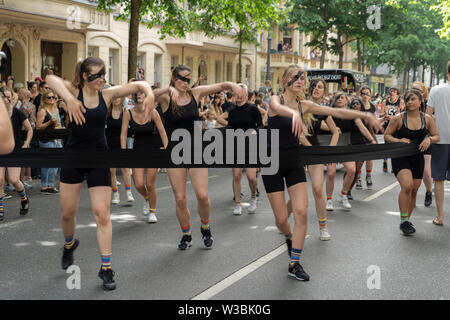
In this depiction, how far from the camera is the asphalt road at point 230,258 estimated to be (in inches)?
201

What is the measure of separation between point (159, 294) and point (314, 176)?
281 centimetres

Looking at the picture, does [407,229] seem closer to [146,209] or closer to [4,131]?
[146,209]

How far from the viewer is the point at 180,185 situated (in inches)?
245

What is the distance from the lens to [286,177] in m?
5.46

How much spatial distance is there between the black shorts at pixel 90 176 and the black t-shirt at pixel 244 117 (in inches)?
139

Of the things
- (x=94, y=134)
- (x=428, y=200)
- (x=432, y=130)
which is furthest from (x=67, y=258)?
(x=428, y=200)

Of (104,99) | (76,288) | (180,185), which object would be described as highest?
(104,99)

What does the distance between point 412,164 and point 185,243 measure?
301cm

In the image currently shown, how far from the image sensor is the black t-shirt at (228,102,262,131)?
852 centimetres

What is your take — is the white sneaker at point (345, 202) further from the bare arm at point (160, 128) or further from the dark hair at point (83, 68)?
the dark hair at point (83, 68)

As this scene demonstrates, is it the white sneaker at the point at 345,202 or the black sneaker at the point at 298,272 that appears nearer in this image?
the black sneaker at the point at 298,272

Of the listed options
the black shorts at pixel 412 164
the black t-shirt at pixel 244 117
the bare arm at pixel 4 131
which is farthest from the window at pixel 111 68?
the bare arm at pixel 4 131
